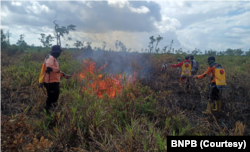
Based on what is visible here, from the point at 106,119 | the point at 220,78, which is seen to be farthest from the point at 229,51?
the point at 106,119

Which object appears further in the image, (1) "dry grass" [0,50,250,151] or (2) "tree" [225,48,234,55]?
(2) "tree" [225,48,234,55]

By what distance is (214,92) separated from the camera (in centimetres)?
521

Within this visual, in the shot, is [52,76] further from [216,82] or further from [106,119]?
[216,82]

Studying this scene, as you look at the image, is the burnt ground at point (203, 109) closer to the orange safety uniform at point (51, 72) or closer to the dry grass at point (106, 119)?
the dry grass at point (106, 119)

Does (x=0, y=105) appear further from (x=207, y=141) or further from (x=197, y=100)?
(x=197, y=100)

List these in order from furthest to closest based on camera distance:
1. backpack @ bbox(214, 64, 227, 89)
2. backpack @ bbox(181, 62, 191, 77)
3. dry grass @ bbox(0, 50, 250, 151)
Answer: backpack @ bbox(181, 62, 191, 77) < backpack @ bbox(214, 64, 227, 89) < dry grass @ bbox(0, 50, 250, 151)

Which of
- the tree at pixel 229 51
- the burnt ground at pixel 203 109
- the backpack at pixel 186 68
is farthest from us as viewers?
the tree at pixel 229 51

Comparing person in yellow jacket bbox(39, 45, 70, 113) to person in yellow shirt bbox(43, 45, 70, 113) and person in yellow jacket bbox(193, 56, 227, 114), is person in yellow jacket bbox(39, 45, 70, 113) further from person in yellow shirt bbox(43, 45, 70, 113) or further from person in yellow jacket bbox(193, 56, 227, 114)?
person in yellow jacket bbox(193, 56, 227, 114)

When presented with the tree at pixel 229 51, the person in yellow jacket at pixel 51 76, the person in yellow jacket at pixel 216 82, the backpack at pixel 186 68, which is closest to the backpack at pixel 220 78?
the person in yellow jacket at pixel 216 82

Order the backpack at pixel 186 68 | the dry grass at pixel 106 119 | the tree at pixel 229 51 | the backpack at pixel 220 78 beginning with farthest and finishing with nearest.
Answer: the tree at pixel 229 51 < the backpack at pixel 186 68 < the backpack at pixel 220 78 < the dry grass at pixel 106 119

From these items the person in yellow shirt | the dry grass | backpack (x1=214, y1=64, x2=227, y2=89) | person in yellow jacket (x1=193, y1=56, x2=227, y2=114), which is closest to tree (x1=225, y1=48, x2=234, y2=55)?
the dry grass

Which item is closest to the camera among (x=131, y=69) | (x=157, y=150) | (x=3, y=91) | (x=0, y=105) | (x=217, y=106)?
(x=157, y=150)

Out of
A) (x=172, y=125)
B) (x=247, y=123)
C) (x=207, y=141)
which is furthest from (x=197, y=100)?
(x=207, y=141)

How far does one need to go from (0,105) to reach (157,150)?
15.7 ft
